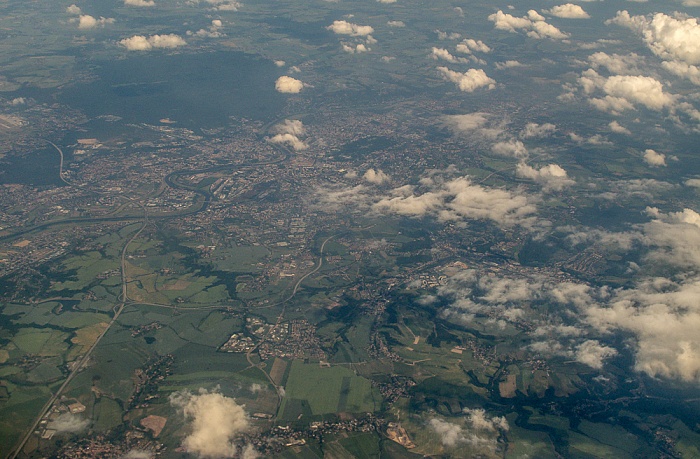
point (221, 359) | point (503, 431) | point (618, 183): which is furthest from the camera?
point (618, 183)

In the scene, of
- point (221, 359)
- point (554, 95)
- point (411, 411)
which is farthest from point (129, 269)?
point (554, 95)

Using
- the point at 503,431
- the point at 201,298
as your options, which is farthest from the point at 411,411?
the point at 201,298

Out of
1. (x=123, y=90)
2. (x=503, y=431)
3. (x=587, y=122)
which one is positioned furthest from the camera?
(x=123, y=90)

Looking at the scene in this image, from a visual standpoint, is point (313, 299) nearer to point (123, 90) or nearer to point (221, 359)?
point (221, 359)

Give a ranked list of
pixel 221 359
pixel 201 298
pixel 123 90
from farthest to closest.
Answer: pixel 123 90, pixel 201 298, pixel 221 359

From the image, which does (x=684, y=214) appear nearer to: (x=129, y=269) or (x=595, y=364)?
(x=595, y=364)

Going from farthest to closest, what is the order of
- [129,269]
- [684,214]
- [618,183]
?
[618,183] → [684,214] → [129,269]

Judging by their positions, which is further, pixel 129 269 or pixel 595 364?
pixel 129 269
